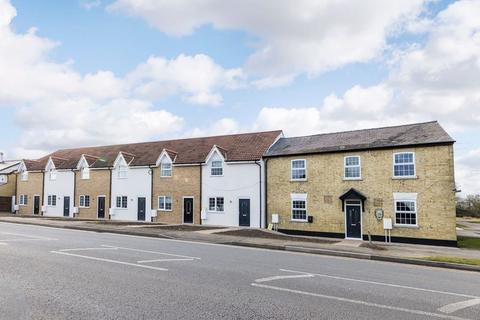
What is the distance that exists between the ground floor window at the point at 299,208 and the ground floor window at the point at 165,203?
1100 centimetres

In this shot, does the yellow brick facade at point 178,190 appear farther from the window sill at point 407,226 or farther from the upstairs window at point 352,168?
the window sill at point 407,226

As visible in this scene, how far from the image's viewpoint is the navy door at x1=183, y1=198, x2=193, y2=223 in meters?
29.7

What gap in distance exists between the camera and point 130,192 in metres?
33.3

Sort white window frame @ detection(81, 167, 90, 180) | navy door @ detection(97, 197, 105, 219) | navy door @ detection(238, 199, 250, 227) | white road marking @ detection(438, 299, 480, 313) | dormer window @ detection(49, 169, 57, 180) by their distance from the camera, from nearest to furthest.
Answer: white road marking @ detection(438, 299, 480, 313)
navy door @ detection(238, 199, 250, 227)
navy door @ detection(97, 197, 105, 219)
white window frame @ detection(81, 167, 90, 180)
dormer window @ detection(49, 169, 57, 180)

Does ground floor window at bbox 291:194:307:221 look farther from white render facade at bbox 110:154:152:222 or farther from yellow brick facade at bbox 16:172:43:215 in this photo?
yellow brick facade at bbox 16:172:43:215

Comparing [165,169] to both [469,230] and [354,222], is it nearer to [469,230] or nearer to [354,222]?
[354,222]

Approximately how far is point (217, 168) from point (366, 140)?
11.4 metres

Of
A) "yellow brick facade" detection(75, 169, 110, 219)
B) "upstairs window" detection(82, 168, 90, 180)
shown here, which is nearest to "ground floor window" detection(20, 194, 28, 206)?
"yellow brick facade" detection(75, 169, 110, 219)

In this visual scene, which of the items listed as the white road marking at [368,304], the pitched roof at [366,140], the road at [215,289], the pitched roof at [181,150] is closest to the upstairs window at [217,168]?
the pitched roof at [181,150]

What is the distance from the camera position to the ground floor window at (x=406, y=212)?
69.4ft

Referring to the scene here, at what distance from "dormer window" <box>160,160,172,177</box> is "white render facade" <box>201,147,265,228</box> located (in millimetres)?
3526

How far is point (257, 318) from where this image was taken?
5.73m

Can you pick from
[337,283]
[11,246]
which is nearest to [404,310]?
[337,283]

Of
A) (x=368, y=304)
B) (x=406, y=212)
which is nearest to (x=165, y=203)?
(x=406, y=212)
